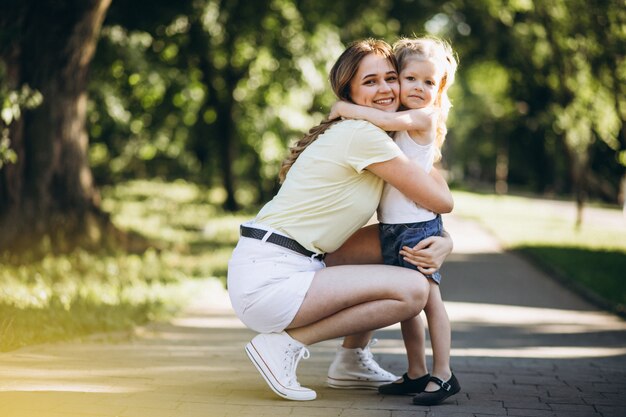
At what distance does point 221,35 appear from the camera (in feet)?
66.1

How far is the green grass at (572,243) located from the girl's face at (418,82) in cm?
610

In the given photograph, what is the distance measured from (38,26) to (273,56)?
372 inches

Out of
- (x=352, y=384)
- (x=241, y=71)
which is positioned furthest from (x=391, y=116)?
(x=241, y=71)

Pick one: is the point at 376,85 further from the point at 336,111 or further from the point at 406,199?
the point at 406,199

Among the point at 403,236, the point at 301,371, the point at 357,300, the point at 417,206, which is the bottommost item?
the point at 301,371

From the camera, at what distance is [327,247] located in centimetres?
440

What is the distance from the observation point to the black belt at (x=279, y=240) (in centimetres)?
431

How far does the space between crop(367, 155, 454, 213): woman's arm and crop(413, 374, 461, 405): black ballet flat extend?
2.88 feet

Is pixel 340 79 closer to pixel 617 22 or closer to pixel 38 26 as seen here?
pixel 38 26

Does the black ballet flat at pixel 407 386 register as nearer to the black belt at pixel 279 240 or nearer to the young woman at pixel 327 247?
the young woman at pixel 327 247

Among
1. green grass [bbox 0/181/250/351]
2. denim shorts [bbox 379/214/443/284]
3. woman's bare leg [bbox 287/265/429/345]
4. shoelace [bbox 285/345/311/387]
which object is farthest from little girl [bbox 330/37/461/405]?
green grass [bbox 0/181/250/351]

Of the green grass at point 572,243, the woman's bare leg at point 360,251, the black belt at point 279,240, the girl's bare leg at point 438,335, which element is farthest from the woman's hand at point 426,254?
the green grass at point 572,243

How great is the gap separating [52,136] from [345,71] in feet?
27.8

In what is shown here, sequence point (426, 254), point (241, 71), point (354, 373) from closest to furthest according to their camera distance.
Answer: point (426, 254) < point (354, 373) < point (241, 71)
